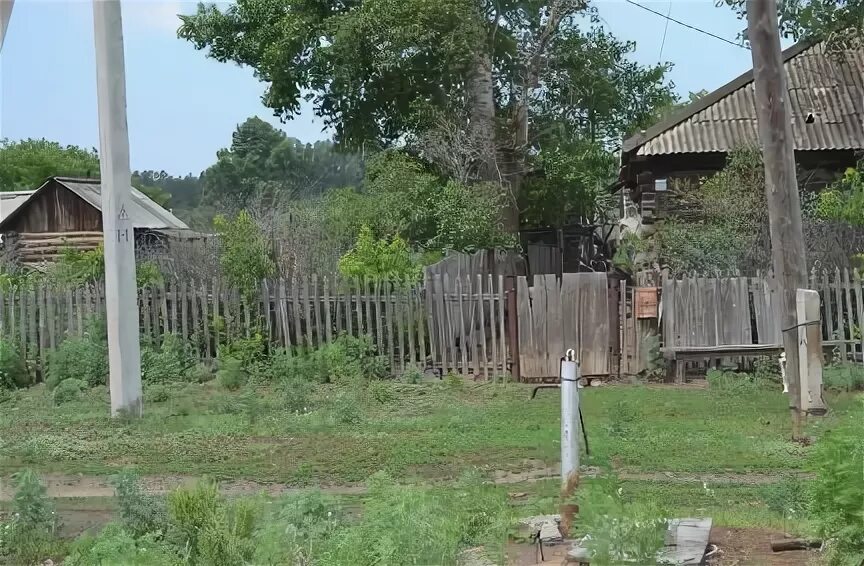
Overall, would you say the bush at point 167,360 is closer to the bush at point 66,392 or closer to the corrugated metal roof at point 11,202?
the bush at point 66,392

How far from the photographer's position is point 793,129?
22.5 metres

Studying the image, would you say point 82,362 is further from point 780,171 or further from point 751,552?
point 751,552

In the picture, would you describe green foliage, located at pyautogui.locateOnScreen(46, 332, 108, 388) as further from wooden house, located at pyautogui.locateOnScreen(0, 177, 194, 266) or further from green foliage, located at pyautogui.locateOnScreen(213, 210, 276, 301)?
wooden house, located at pyautogui.locateOnScreen(0, 177, 194, 266)

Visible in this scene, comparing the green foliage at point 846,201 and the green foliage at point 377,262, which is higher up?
the green foliage at point 846,201

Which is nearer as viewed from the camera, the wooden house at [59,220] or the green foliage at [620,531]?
the green foliage at [620,531]

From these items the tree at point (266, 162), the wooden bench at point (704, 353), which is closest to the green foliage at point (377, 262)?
the wooden bench at point (704, 353)

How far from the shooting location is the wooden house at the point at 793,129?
21969 millimetres

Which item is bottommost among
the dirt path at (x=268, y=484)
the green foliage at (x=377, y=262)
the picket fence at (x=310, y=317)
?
the dirt path at (x=268, y=484)

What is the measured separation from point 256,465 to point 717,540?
15.8 ft

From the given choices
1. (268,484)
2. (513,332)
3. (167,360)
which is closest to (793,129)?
(513,332)

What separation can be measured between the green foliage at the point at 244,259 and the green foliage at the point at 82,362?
2.27 meters

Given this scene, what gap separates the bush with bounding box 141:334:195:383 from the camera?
50.4ft

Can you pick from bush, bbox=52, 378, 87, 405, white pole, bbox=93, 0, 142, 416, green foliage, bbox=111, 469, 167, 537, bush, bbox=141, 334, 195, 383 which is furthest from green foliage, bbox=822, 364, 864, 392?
bush, bbox=52, 378, 87, 405

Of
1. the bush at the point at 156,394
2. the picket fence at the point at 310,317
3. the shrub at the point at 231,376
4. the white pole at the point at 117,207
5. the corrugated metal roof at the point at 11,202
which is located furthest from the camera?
the corrugated metal roof at the point at 11,202
